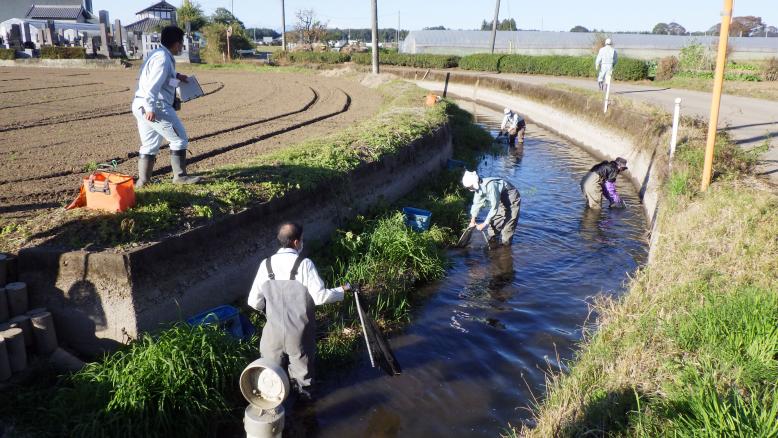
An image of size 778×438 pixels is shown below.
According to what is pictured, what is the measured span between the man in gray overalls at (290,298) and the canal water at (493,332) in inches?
27.1

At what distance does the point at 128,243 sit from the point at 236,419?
180 centimetres

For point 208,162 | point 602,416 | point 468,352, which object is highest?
point 208,162

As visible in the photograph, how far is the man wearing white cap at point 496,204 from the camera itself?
8.31 metres

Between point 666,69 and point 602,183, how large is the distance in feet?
61.8

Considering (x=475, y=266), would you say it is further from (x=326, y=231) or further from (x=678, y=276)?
(x=678, y=276)

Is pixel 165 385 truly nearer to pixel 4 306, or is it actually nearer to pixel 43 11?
Answer: pixel 4 306

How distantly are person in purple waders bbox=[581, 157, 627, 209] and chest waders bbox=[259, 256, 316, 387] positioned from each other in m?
7.55

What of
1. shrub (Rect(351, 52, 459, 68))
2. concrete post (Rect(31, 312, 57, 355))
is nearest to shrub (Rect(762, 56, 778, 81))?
shrub (Rect(351, 52, 459, 68))

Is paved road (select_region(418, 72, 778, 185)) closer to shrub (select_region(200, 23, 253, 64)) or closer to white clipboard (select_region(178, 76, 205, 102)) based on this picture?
white clipboard (select_region(178, 76, 205, 102))

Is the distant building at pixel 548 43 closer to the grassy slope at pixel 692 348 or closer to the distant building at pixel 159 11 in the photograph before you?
the distant building at pixel 159 11

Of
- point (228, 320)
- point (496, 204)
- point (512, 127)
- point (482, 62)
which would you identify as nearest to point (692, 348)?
point (228, 320)

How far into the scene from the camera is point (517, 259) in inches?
340

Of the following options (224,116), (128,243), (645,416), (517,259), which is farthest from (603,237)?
(224,116)

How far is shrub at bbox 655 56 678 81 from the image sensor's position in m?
26.3
